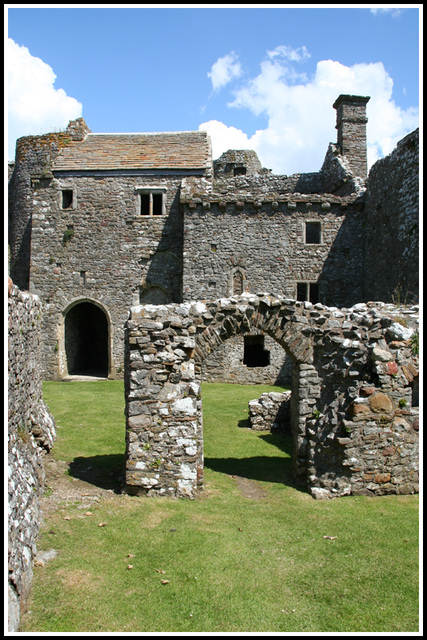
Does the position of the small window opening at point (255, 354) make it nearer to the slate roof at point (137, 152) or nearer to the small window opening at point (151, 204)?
the small window opening at point (151, 204)

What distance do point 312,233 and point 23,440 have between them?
57.5 ft

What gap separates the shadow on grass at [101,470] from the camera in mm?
8672

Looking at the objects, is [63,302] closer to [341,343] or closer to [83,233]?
[83,233]

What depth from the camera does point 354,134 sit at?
22109 mm

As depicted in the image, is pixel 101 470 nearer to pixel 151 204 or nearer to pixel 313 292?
pixel 313 292

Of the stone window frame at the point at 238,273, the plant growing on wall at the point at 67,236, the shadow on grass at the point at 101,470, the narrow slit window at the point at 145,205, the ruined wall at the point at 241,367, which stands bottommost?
the shadow on grass at the point at 101,470

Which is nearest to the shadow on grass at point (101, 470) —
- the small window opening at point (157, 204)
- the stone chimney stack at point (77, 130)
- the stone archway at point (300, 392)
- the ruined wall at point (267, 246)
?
the stone archway at point (300, 392)

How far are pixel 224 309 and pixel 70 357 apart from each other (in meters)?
15.2

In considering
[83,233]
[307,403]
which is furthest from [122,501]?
[83,233]

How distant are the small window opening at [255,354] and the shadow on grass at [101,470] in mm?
10520

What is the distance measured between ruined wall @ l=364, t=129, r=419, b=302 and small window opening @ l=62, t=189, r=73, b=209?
13.1 meters

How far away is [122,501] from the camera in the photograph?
789 cm

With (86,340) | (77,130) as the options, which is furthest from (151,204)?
Answer: (86,340)

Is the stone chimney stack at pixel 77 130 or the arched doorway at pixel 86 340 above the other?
the stone chimney stack at pixel 77 130
